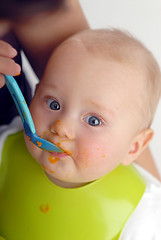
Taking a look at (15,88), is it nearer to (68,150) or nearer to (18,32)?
(68,150)

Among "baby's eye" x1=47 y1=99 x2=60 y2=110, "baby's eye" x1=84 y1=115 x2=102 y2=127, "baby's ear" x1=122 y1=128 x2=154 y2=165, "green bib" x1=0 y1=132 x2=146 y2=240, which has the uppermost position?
"baby's eye" x1=47 y1=99 x2=60 y2=110

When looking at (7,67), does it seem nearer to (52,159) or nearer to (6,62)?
(6,62)

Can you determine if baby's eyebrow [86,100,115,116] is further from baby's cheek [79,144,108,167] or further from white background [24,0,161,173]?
white background [24,0,161,173]

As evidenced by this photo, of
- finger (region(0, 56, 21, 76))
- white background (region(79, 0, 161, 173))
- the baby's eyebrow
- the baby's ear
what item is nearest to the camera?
finger (region(0, 56, 21, 76))

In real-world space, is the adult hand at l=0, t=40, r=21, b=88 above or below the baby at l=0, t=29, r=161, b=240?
above

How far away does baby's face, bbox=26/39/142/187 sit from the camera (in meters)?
0.69

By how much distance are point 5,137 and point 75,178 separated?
256 mm

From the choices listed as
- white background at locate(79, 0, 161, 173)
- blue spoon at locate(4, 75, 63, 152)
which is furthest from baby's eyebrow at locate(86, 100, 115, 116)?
white background at locate(79, 0, 161, 173)

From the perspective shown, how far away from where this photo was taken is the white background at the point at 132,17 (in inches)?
47.9

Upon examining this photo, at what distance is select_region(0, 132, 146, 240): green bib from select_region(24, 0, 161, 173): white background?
0.61 m

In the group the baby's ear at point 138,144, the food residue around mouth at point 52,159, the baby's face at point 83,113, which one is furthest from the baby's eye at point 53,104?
the baby's ear at point 138,144

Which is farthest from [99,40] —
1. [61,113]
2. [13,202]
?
[13,202]

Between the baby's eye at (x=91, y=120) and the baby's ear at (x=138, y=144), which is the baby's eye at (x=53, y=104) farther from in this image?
the baby's ear at (x=138, y=144)

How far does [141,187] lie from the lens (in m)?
0.84
